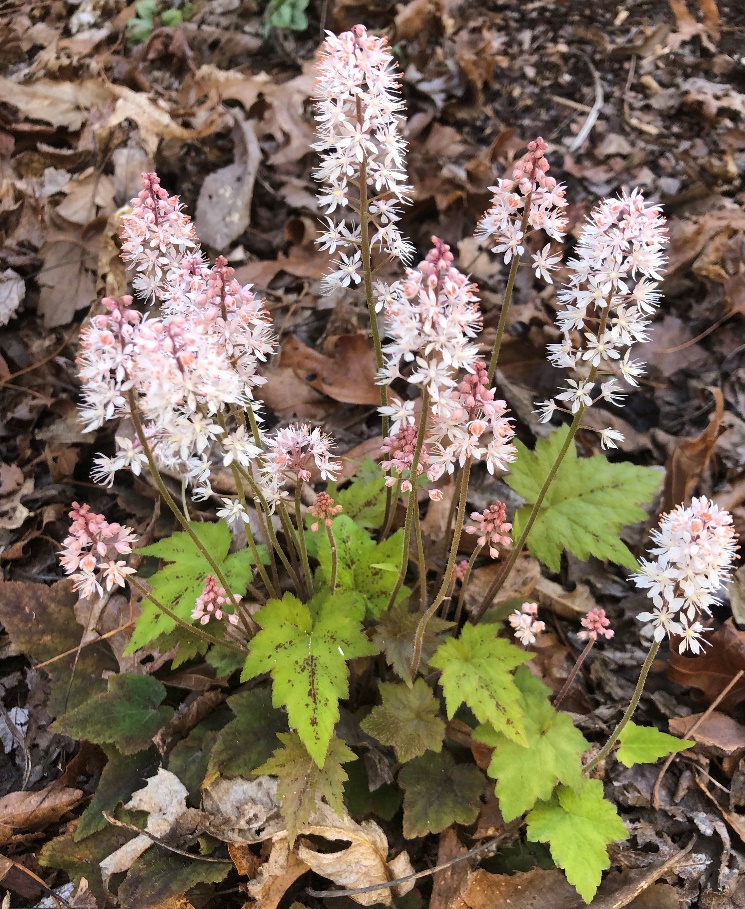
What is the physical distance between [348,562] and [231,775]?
90 centimetres

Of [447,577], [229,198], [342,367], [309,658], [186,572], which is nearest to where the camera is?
[447,577]

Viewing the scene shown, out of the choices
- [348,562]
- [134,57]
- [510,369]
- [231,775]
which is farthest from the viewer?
[134,57]

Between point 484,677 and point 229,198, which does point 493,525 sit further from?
point 229,198

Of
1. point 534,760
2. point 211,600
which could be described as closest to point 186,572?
point 211,600

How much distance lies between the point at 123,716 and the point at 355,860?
107 centimetres

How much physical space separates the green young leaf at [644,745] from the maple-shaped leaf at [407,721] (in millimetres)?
680

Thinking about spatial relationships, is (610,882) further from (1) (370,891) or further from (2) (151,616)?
(2) (151,616)

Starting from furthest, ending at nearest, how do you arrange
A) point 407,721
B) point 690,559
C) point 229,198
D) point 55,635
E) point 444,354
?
point 229,198
point 55,635
point 407,721
point 690,559
point 444,354

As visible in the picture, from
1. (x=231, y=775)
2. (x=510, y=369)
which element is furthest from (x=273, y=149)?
(x=231, y=775)

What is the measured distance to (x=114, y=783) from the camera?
284cm

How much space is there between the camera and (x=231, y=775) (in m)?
2.63

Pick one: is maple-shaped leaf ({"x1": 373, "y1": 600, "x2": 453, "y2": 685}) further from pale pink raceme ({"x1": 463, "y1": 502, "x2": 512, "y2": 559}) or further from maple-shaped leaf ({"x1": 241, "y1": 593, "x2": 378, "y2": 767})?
pale pink raceme ({"x1": 463, "y1": 502, "x2": 512, "y2": 559})

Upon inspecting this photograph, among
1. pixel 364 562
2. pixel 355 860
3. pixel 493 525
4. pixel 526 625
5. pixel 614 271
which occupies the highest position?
pixel 614 271

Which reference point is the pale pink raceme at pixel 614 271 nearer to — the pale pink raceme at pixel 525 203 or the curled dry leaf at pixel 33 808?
the pale pink raceme at pixel 525 203
